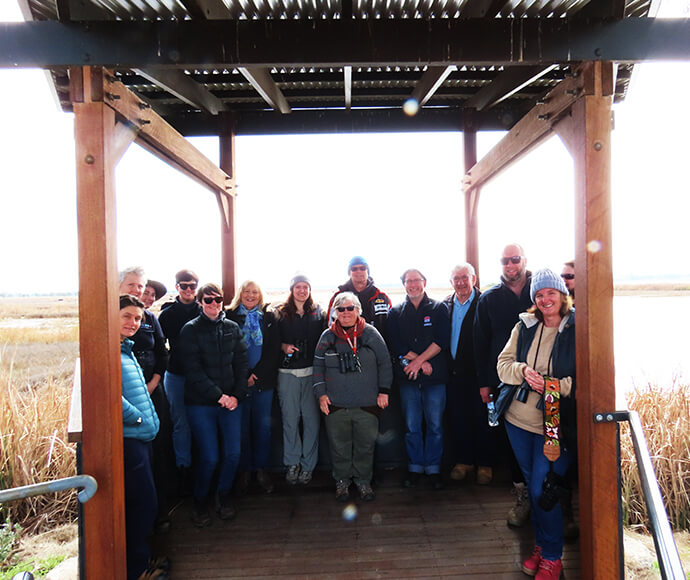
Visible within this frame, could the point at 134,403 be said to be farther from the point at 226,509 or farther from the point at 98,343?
the point at 226,509

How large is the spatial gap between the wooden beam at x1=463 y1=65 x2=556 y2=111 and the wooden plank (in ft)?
8.83

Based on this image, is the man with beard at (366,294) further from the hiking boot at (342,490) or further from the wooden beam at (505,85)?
the wooden beam at (505,85)

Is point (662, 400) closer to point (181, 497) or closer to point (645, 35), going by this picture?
point (645, 35)

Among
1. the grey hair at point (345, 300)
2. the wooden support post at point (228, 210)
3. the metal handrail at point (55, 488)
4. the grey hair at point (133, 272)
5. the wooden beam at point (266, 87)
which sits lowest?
the metal handrail at point (55, 488)

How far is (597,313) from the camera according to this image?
2229 mm

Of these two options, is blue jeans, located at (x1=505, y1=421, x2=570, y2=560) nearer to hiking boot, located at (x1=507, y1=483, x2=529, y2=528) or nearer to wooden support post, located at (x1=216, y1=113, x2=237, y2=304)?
hiking boot, located at (x1=507, y1=483, x2=529, y2=528)

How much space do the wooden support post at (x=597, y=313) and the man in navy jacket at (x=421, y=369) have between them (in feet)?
3.83

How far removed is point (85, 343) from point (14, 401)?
3.41m

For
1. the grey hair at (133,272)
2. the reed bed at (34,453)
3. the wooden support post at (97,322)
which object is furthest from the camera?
the reed bed at (34,453)

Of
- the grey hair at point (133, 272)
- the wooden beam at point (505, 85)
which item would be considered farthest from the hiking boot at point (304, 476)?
the wooden beam at point (505, 85)

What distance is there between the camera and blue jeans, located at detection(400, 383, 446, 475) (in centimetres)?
334

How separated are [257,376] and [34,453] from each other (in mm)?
2807

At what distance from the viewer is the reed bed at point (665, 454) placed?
3805 mm

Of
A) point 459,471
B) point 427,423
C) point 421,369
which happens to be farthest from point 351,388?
point 459,471
